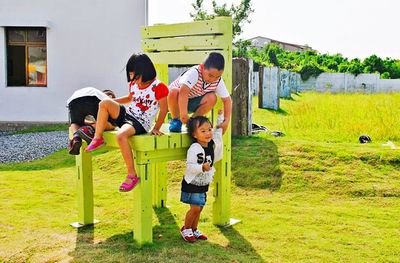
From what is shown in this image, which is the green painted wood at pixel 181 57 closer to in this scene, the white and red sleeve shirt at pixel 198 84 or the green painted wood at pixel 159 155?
the white and red sleeve shirt at pixel 198 84

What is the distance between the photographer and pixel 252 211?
6.21m

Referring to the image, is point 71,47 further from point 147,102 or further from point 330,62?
point 330,62

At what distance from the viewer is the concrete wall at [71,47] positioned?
578 inches

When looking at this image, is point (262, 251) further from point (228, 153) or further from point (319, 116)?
point (319, 116)

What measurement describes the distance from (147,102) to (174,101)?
0.40 metres

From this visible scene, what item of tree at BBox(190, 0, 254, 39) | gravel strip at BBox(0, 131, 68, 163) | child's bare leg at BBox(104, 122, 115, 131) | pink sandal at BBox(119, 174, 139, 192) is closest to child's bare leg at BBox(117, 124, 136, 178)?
pink sandal at BBox(119, 174, 139, 192)

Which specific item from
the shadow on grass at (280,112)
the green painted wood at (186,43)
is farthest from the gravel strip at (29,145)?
the shadow on grass at (280,112)

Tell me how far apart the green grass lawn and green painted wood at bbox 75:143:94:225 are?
0.53 feet

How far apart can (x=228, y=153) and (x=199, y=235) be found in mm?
960

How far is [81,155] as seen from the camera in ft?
18.6

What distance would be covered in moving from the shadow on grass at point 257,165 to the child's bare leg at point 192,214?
220cm

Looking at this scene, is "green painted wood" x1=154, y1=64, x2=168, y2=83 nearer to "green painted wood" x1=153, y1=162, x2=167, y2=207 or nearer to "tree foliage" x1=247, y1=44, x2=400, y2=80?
"green painted wood" x1=153, y1=162, x2=167, y2=207

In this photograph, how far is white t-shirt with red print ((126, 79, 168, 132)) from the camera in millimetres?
5048

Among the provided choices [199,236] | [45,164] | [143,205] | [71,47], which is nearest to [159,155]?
[143,205]
